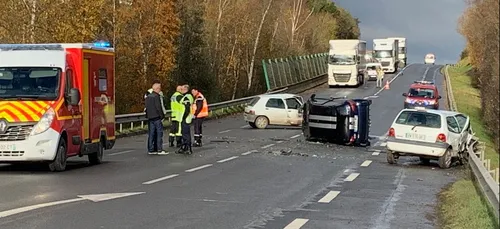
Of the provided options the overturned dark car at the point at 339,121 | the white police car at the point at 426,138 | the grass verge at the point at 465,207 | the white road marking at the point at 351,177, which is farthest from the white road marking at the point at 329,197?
the overturned dark car at the point at 339,121

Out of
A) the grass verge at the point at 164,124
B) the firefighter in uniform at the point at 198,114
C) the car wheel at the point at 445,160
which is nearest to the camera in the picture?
the car wheel at the point at 445,160

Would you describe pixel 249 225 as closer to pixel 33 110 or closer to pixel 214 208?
pixel 214 208

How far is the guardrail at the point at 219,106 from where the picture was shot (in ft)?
103

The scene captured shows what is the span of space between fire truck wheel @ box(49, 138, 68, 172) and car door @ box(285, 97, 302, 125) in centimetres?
2030

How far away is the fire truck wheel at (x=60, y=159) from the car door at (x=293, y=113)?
2030 cm

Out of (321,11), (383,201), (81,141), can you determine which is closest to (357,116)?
(81,141)

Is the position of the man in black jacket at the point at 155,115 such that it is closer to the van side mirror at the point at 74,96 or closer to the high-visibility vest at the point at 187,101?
the high-visibility vest at the point at 187,101

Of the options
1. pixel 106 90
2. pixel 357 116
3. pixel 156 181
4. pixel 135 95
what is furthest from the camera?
pixel 135 95

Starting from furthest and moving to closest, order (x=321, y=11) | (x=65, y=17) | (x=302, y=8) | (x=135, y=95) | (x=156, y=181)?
(x=321, y=11), (x=302, y=8), (x=135, y=95), (x=65, y=17), (x=156, y=181)

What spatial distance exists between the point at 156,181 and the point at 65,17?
69.7 ft

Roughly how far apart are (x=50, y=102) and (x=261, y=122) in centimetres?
2049

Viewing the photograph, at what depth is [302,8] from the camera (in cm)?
8694

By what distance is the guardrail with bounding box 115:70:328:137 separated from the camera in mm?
31344

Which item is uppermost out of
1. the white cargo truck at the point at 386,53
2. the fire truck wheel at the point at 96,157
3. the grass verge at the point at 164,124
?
the white cargo truck at the point at 386,53
